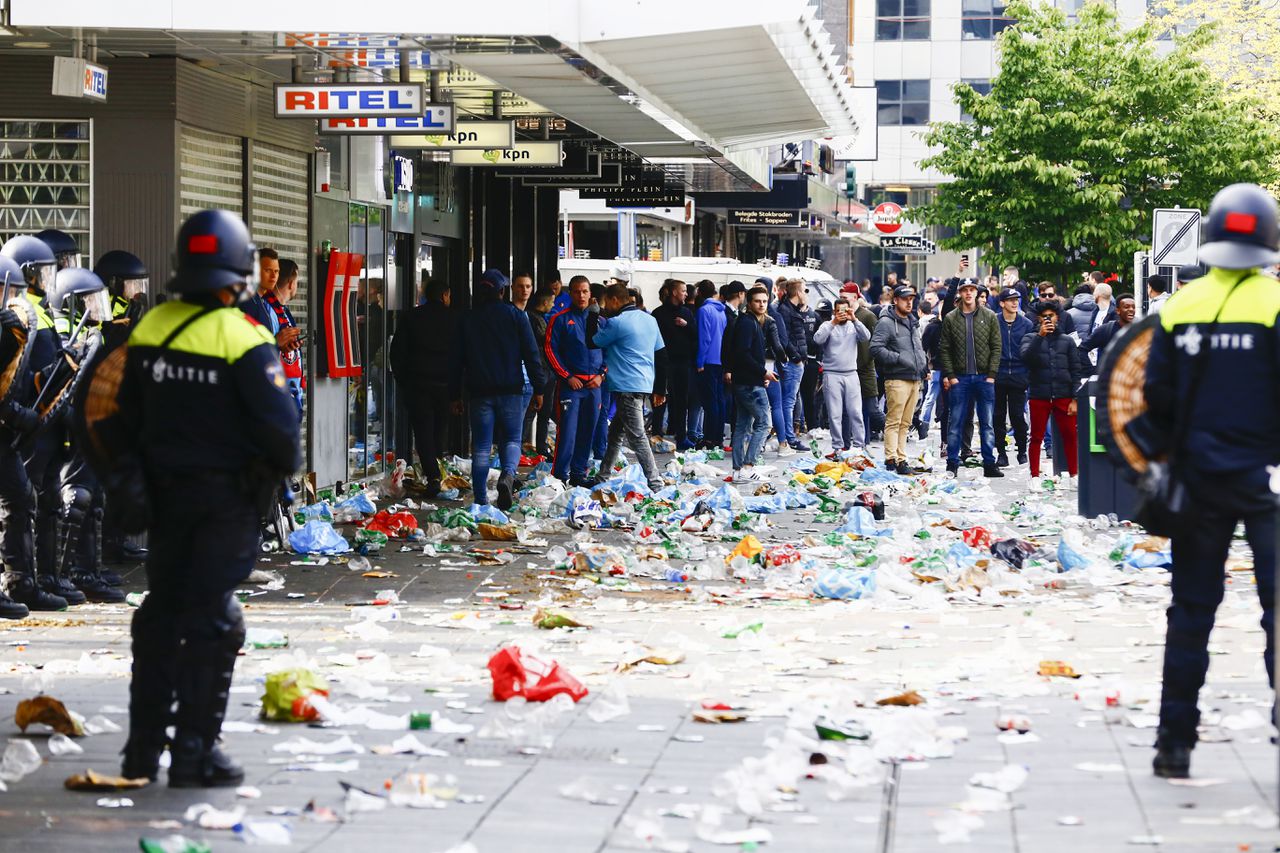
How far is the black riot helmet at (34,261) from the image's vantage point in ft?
34.3

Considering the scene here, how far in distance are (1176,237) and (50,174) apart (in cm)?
1188

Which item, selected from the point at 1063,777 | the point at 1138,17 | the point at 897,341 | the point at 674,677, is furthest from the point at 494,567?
the point at 1138,17

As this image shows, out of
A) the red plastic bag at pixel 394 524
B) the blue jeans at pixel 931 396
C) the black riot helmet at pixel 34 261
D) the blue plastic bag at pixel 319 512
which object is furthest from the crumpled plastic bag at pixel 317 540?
the blue jeans at pixel 931 396

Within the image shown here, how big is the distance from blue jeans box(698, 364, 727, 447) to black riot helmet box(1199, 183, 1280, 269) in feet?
53.9

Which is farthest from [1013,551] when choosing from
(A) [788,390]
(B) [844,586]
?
(A) [788,390]

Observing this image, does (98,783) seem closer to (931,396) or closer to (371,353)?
(371,353)

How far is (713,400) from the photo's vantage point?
23469 mm

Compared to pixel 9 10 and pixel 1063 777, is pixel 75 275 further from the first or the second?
pixel 1063 777

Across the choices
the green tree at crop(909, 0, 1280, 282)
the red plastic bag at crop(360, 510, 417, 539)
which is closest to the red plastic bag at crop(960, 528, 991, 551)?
the red plastic bag at crop(360, 510, 417, 539)

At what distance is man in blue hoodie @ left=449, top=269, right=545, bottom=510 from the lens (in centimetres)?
1579

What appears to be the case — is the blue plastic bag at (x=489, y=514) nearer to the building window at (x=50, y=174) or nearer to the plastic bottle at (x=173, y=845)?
the building window at (x=50, y=174)

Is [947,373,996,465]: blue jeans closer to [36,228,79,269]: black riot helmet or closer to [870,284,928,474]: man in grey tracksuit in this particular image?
[870,284,928,474]: man in grey tracksuit

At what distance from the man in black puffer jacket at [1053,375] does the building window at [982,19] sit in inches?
2385

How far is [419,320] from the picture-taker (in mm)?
17828
